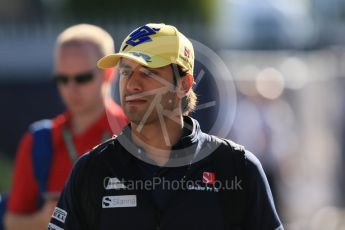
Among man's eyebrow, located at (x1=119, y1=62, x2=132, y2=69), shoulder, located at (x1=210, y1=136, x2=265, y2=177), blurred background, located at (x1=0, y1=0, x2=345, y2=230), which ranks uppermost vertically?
man's eyebrow, located at (x1=119, y1=62, x2=132, y2=69)

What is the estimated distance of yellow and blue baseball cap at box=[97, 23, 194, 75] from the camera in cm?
459

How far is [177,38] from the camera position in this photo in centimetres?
475

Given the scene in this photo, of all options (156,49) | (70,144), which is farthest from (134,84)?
(70,144)

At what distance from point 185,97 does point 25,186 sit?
1.42 metres

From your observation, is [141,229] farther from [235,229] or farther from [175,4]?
[175,4]

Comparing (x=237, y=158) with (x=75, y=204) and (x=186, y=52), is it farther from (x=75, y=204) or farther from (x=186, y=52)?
(x=75, y=204)

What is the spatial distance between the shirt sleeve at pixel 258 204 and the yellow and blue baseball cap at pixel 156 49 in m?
0.56

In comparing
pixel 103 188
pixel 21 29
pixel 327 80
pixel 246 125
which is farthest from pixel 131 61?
pixel 21 29

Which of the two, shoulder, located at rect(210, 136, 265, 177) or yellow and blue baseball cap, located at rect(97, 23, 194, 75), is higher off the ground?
yellow and blue baseball cap, located at rect(97, 23, 194, 75)

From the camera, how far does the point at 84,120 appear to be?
6.05 metres

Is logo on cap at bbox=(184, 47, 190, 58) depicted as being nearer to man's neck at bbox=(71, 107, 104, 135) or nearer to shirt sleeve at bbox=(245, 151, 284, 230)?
shirt sleeve at bbox=(245, 151, 284, 230)

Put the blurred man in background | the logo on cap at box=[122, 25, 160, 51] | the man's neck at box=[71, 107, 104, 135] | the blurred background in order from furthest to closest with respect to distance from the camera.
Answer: the blurred background < the man's neck at box=[71, 107, 104, 135] < the blurred man in background < the logo on cap at box=[122, 25, 160, 51]

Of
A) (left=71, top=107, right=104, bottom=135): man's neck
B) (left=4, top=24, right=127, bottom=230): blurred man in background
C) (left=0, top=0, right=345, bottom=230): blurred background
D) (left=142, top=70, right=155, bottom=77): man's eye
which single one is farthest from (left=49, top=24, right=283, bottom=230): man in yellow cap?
(left=0, top=0, right=345, bottom=230): blurred background

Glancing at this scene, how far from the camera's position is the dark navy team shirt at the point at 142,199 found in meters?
4.48
